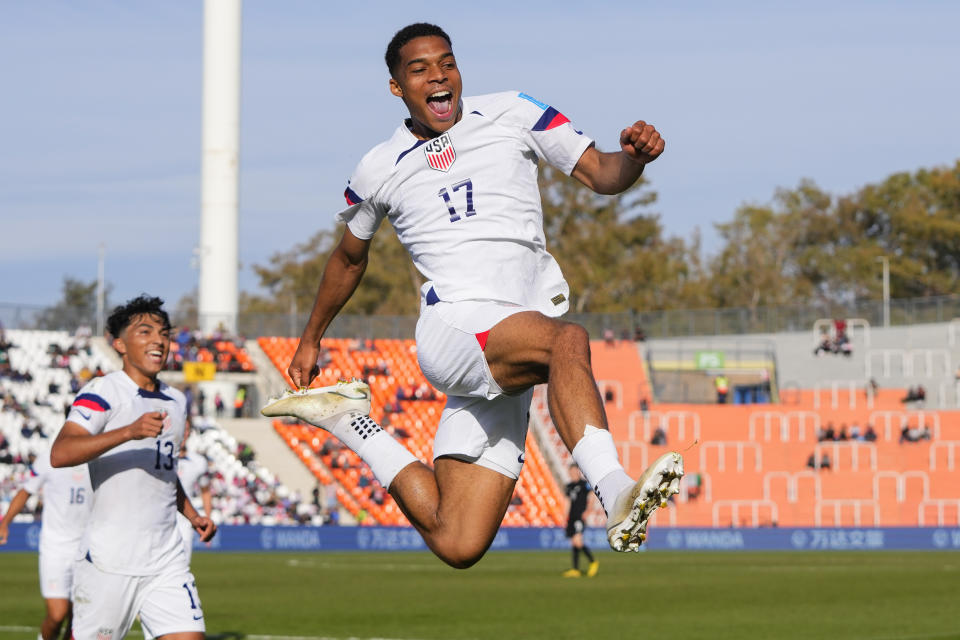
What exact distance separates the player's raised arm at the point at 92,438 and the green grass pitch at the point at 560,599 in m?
6.71

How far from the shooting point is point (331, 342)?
4581 centimetres

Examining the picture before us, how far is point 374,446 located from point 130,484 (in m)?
2.40

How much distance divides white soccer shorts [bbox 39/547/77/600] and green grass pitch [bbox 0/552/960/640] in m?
2.35

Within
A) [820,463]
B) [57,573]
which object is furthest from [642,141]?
[820,463]

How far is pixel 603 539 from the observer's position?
37.1m

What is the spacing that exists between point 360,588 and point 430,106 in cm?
1687

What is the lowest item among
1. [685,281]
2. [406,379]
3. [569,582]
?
[569,582]

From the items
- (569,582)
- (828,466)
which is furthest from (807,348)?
(569,582)

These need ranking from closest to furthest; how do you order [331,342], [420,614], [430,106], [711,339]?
[430,106]
[420,614]
[331,342]
[711,339]

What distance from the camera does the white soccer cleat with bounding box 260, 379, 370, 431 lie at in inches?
291

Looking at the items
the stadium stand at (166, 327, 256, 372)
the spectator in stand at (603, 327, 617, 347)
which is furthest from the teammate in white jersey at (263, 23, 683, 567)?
the spectator in stand at (603, 327, 617, 347)

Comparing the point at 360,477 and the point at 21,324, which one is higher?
the point at 21,324

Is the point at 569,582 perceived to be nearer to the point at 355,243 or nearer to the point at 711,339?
the point at 355,243

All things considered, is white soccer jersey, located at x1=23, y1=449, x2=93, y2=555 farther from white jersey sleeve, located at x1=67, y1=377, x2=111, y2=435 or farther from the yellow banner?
the yellow banner
